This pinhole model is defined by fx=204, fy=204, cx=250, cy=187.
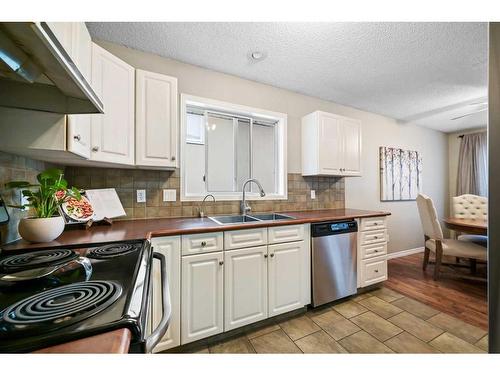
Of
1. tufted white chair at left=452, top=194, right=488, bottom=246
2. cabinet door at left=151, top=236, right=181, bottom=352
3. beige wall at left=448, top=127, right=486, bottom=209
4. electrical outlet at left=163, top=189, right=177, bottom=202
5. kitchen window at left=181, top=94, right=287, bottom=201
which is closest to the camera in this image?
cabinet door at left=151, top=236, right=181, bottom=352

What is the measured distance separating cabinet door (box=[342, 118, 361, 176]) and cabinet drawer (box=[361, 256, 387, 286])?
108 centimetres

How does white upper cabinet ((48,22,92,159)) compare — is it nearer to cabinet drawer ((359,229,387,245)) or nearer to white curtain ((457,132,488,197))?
cabinet drawer ((359,229,387,245))

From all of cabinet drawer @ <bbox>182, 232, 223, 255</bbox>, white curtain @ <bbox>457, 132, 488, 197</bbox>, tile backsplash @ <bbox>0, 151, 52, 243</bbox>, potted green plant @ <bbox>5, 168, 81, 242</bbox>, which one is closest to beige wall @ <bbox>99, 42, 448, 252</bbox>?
white curtain @ <bbox>457, 132, 488, 197</bbox>

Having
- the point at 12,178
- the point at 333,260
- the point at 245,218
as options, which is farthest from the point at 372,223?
the point at 12,178

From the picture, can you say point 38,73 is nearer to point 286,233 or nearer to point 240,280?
point 240,280

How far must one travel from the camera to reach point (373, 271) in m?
2.33

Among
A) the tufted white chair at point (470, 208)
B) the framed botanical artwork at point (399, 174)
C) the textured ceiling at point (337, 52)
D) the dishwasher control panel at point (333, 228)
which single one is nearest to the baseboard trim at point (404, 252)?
the tufted white chair at point (470, 208)

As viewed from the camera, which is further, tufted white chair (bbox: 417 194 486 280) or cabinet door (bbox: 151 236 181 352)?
tufted white chair (bbox: 417 194 486 280)

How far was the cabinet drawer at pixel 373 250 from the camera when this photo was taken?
7.43ft

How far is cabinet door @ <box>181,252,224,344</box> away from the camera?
1.43m

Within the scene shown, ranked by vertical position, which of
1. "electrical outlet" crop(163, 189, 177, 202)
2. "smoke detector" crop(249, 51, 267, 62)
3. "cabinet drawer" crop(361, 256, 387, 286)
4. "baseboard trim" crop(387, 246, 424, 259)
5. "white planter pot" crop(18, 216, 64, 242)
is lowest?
"baseboard trim" crop(387, 246, 424, 259)

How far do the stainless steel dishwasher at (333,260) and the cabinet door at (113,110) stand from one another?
1.72 metres

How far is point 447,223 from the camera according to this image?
272 cm

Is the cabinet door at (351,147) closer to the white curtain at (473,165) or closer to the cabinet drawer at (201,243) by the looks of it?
the cabinet drawer at (201,243)
